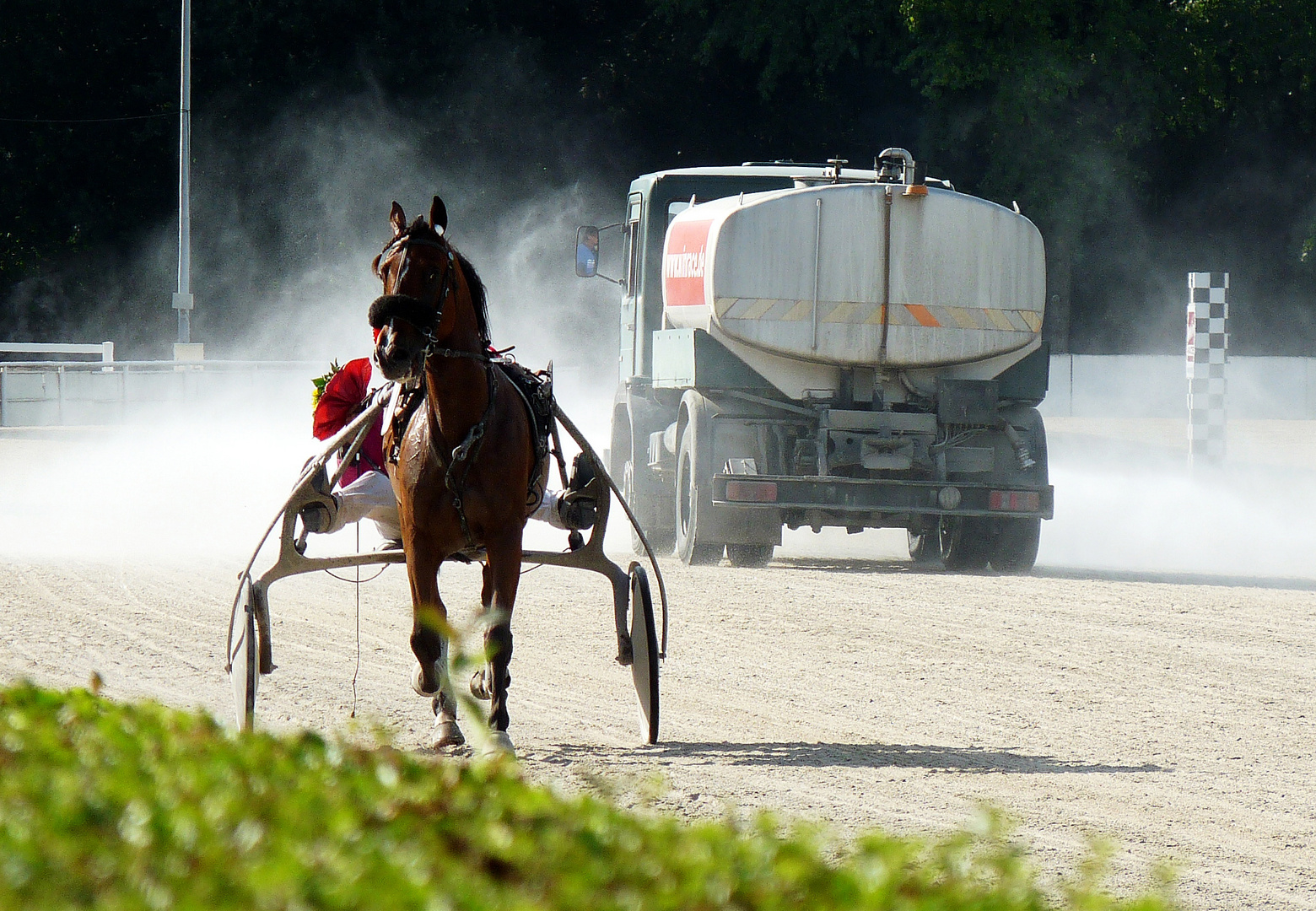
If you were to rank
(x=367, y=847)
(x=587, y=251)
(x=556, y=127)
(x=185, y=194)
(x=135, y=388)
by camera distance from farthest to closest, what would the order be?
(x=556, y=127) → (x=185, y=194) → (x=135, y=388) → (x=587, y=251) → (x=367, y=847)

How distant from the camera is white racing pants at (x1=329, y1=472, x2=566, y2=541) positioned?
7.46m

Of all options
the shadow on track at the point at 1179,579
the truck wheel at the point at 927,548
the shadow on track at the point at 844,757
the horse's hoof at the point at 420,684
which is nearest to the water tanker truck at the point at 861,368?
the truck wheel at the point at 927,548

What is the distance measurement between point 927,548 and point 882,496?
146 centimetres

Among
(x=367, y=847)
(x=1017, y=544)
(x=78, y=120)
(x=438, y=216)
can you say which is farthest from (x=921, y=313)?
(x=78, y=120)

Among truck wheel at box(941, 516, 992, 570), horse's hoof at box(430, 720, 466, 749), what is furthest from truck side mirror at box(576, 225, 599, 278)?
horse's hoof at box(430, 720, 466, 749)

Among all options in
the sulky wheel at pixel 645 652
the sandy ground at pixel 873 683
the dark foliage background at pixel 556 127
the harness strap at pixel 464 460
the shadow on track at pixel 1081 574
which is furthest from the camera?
the dark foliage background at pixel 556 127

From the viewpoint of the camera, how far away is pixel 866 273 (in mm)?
13836

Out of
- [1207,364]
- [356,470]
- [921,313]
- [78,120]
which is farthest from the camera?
[78,120]

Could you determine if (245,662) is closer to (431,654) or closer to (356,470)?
(431,654)

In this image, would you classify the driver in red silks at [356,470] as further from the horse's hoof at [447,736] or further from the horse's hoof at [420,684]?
the horse's hoof at [447,736]

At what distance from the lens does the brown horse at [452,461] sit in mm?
6547

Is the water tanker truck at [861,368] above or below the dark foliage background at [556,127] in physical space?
below

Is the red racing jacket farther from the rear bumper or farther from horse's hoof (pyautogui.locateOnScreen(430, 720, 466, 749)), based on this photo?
the rear bumper

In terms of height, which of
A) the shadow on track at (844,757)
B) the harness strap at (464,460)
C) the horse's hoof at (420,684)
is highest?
the harness strap at (464,460)
